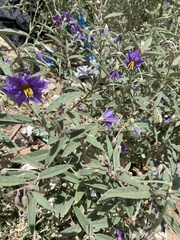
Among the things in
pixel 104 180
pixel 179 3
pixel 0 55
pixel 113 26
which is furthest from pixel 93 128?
pixel 113 26

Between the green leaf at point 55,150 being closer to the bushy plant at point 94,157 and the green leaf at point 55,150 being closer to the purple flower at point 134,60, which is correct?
the bushy plant at point 94,157

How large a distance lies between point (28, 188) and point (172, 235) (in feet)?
4.35

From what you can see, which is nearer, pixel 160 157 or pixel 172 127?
pixel 172 127

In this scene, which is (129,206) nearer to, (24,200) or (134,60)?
(24,200)

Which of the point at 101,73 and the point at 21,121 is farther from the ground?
the point at 21,121

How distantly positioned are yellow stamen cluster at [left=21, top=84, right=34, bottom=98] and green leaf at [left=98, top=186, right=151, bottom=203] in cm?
39

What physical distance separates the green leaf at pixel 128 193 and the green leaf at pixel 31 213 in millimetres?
223

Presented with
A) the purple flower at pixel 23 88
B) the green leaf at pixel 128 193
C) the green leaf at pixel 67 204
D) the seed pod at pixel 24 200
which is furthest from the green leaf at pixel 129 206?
the purple flower at pixel 23 88

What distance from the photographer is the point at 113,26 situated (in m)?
3.18

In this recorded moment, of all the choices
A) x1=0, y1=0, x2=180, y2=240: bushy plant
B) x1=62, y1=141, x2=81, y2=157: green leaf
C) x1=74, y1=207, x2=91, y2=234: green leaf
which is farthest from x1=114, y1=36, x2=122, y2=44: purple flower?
x1=74, y1=207, x2=91, y2=234: green leaf

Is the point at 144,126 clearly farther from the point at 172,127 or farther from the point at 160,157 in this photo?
the point at 160,157

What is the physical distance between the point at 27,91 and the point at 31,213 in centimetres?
37

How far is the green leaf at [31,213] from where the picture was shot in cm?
97

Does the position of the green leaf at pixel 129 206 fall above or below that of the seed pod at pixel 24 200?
below
